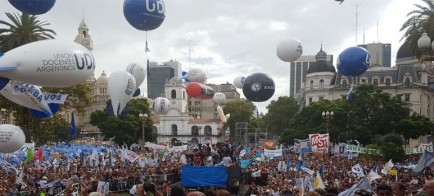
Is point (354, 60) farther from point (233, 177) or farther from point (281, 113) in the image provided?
point (281, 113)

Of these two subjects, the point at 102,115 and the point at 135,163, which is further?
the point at 102,115

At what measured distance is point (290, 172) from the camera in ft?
83.3

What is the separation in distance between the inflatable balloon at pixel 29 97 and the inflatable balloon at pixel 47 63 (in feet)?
3.47

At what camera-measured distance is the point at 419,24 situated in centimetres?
3388

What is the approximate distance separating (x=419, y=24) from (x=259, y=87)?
13.9 metres

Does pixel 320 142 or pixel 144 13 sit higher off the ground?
pixel 144 13

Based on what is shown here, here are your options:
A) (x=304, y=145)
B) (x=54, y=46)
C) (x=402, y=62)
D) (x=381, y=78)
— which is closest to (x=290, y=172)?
(x=304, y=145)

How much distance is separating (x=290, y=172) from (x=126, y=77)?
909 cm

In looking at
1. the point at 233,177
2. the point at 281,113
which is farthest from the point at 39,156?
the point at 281,113

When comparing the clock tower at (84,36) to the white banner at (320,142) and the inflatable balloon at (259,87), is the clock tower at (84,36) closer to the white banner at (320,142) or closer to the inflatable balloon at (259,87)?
the white banner at (320,142)

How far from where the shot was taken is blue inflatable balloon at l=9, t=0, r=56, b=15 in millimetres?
15125

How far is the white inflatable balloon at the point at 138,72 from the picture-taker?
86.7 ft

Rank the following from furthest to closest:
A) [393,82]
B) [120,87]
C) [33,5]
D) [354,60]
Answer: [393,82], [354,60], [120,87], [33,5]

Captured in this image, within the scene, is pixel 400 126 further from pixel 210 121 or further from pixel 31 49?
pixel 210 121
